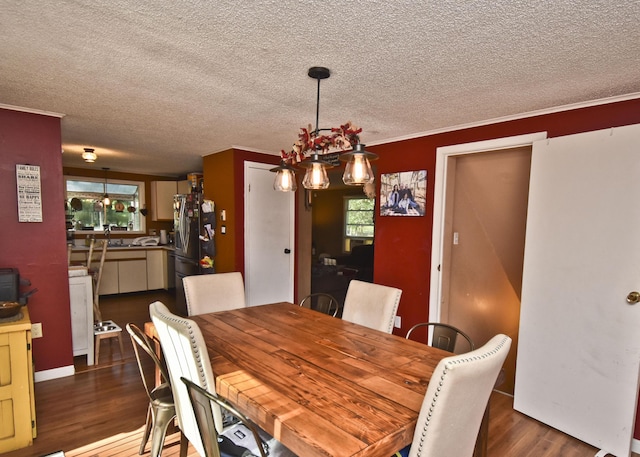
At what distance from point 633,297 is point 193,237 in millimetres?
4427

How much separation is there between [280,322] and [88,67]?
184 centimetres

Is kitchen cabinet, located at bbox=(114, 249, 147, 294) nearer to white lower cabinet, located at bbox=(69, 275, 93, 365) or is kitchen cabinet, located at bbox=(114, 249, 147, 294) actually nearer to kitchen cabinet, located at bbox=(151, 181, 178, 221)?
kitchen cabinet, located at bbox=(151, 181, 178, 221)

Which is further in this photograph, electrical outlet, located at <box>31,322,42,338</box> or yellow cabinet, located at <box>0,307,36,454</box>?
electrical outlet, located at <box>31,322,42,338</box>

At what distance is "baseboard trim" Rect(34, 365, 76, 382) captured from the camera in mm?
2768

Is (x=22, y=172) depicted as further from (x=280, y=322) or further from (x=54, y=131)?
(x=280, y=322)

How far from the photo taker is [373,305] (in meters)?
2.25

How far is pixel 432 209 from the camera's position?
3.13 metres

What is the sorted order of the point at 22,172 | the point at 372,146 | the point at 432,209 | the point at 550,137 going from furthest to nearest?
1. the point at 372,146
2. the point at 432,209
3. the point at 22,172
4. the point at 550,137

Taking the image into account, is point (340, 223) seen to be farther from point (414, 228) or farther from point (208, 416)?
point (208, 416)

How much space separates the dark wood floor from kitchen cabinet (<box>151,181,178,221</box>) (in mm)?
3706

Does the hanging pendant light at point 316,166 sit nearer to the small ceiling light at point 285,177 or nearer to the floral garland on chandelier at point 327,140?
the floral garland on chandelier at point 327,140

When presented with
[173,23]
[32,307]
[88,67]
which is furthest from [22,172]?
[173,23]

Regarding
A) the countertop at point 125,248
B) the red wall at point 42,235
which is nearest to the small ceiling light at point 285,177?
the red wall at point 42,235

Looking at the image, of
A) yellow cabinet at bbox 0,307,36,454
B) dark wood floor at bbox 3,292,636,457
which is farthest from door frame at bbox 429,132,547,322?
yellow cabinet at bbox 0,307,36,454
